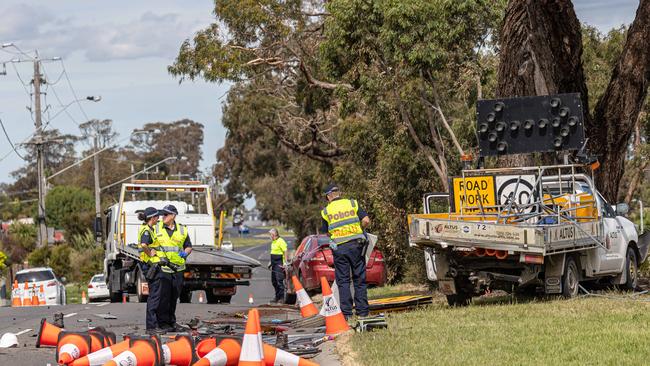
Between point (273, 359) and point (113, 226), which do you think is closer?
point (273, 359)

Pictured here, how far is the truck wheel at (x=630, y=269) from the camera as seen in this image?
1796cm

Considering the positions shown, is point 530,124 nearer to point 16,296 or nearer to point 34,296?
point 34,296

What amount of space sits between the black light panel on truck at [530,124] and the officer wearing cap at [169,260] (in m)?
6.81

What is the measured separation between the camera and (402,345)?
36.4ft

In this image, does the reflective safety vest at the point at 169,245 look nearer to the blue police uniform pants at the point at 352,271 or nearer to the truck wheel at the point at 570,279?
the blue police uniform pants at the point at 352,271

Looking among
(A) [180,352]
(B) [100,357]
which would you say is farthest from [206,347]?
(B) [100,357]

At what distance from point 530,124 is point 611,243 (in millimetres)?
3188

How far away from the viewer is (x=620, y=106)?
885 inches

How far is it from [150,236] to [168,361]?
546 cm

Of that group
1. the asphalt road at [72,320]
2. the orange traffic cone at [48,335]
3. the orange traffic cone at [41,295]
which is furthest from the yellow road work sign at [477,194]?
the orange traffic cone at [41,295]

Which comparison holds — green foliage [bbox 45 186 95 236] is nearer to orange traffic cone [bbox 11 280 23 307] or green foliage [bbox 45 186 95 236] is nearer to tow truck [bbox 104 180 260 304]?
orange traffic cone [bbox 11 280 23 307]

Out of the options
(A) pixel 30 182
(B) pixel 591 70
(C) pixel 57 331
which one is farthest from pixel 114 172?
(C) pixel 57 331

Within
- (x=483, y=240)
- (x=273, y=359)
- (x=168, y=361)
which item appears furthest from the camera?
(x=483, y=240)

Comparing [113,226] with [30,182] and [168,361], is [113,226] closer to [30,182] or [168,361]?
[168,361]
